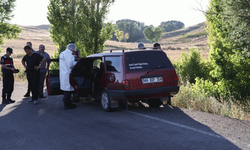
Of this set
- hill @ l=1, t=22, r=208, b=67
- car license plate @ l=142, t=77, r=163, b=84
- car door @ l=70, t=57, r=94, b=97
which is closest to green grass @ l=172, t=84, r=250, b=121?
car license plate @ l=142, t=77, r=163, b=84

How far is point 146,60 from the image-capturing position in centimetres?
772

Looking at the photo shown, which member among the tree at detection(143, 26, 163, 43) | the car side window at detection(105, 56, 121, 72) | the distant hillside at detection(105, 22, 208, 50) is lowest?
the car side window at detection(105, 56, 121, 72)

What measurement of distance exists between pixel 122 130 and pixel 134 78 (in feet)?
5.95

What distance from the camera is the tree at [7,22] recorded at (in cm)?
3278

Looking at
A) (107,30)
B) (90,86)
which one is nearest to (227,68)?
(90,86)

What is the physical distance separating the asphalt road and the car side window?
46.1 inches

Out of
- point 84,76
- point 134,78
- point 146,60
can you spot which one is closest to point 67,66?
point 84,76

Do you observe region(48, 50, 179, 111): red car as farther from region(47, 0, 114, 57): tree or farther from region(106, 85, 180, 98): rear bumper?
region(47, 0, 114, 57): tree

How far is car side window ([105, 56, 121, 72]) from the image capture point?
7.73 metres

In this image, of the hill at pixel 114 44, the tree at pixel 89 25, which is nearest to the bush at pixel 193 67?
the tree at pixel 89 25

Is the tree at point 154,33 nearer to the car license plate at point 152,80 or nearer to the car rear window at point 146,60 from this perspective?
the car rear window at point 146,60

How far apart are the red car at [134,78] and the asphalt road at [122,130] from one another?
460 millimetres

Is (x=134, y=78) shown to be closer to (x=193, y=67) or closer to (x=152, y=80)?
(x=152, y=80)

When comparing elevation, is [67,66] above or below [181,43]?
below
